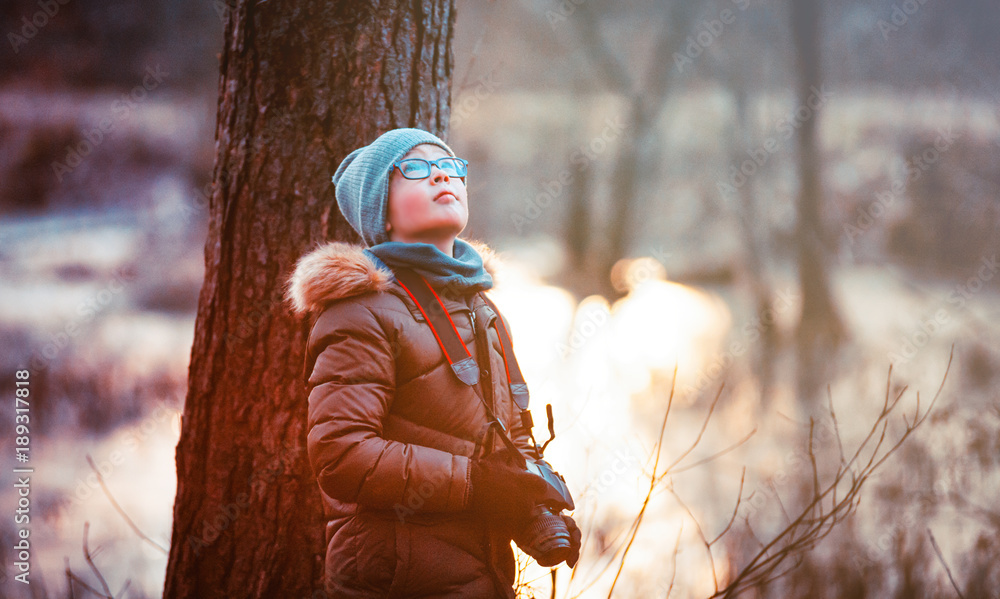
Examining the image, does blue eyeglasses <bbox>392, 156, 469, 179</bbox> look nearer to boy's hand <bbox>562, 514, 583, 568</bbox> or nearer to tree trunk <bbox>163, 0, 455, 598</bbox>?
tree trunk <bbox>163, 0, 455, 598</bbox>

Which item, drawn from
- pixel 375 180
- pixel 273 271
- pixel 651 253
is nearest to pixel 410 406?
pixel 375 180

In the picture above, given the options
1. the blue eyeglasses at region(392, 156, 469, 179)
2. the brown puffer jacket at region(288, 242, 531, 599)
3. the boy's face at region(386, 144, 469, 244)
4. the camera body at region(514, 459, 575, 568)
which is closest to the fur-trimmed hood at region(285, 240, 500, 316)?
the brown puffer jacket at region(288, 242, 531, 599)

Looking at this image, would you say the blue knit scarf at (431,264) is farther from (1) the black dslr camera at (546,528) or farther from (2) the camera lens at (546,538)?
(2) the camera lens at (546,538)

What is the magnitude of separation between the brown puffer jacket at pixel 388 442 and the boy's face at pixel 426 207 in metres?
0.14

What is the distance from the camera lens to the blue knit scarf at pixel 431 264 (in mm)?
1604

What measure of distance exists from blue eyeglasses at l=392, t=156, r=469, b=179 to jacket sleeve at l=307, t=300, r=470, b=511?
396 millimetres

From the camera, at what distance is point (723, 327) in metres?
A: 7.88

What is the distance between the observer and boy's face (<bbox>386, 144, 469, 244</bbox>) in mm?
1623

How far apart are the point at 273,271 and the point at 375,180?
0.73m

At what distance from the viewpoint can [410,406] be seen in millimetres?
1531

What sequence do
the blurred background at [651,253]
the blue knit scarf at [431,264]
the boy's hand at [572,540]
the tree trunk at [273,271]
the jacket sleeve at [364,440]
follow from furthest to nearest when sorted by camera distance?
the blurred background at [651,253] → the tree trunk at [273,271] → the blue knit scarf at [431,264] → the boy's hand at [572,540] → the jacket sleeve at [364,440]

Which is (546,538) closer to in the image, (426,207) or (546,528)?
(546,528)

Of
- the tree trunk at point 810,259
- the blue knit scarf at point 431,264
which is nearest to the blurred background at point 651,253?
the tree trunk at point 810,259

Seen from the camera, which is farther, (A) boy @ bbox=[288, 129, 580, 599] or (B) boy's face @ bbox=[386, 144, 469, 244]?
(B) boy's face @ bbox=[386, 144, 469, 244]
